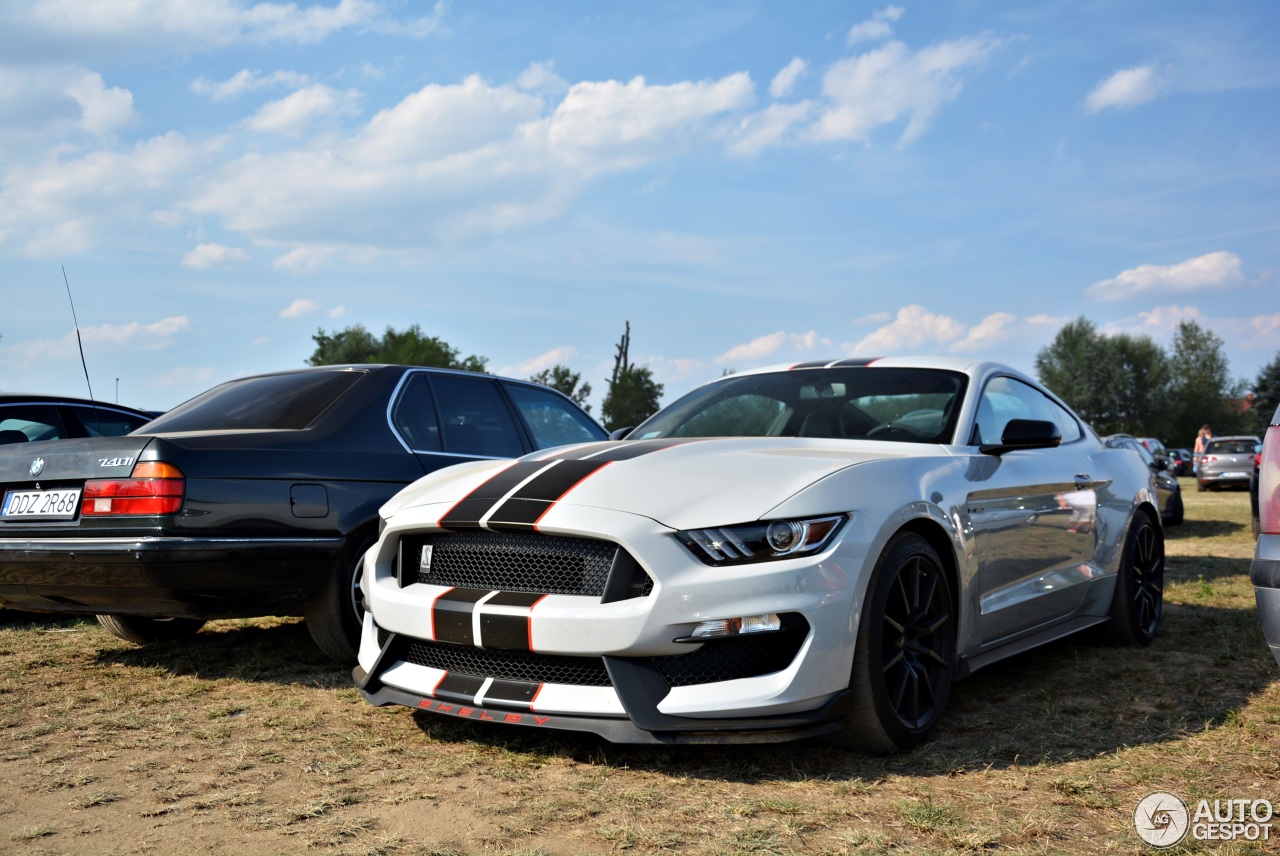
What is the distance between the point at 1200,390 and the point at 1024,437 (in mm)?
90247

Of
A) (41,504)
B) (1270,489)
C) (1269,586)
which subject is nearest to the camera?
(1269,586)

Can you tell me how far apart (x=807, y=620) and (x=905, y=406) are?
1663mm

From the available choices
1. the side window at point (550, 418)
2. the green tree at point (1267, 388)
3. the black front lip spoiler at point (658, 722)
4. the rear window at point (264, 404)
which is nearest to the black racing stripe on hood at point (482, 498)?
the black front lip spoiler at point (658, 722)

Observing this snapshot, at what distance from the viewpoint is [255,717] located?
13.9ft

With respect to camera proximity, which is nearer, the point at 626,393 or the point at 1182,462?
the point at 1182,462

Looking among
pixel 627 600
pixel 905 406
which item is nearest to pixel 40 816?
pixel 627 600

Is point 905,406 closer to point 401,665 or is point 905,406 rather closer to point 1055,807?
point 1055,807

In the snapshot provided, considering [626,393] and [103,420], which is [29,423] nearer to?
[103,420]

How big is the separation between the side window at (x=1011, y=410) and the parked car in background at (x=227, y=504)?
2.63 meters

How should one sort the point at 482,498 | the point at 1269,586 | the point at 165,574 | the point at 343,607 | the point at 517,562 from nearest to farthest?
1. the point at 1269,586
2. the point at 517,562
3. the point at 482,498
4. the point at 165,574
5. the point at 343,607

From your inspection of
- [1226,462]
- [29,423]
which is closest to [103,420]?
[29,423]

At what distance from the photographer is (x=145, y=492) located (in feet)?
14.6

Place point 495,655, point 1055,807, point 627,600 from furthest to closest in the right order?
point 495,655
point 627,600
point 1055,807

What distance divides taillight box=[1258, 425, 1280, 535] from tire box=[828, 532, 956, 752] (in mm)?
1039
